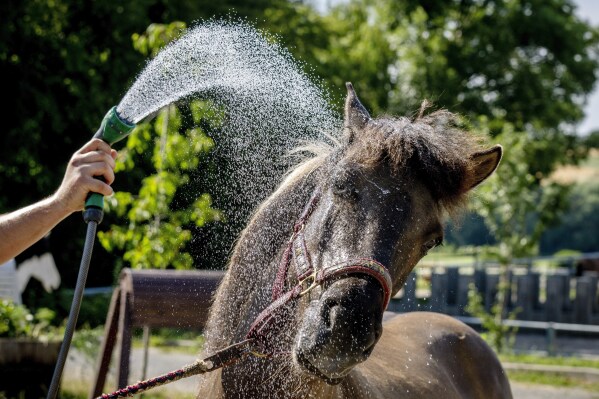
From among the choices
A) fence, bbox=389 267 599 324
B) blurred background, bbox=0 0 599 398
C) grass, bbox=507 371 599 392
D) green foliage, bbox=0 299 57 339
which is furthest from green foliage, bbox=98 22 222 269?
fence, bbox=389 267 599 324

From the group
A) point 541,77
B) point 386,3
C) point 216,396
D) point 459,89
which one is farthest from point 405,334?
point 541,77

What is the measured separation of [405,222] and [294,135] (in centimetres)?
140

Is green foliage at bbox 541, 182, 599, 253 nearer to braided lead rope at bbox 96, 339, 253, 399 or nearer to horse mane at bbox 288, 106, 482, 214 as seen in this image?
horse mane at bbox 288, 106, 482, 214

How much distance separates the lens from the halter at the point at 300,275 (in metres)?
2.39

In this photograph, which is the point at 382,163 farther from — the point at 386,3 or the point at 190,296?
the point at 386,3

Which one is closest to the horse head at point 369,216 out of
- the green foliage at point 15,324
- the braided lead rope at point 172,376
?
the braided lead rope at point 172,376

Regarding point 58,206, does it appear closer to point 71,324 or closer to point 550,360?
point 71,324

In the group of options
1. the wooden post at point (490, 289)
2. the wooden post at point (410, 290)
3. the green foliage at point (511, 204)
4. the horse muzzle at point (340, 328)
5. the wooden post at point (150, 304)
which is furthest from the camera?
the wooden post at point (490, 289)

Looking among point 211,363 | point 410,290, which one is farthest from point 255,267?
point 410,290

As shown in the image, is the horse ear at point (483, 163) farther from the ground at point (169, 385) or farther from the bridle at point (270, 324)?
the ground at point (169, 385)

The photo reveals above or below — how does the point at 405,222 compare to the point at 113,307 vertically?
above

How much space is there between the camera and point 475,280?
51.9 feet

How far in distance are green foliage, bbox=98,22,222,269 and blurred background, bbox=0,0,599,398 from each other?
0.02m

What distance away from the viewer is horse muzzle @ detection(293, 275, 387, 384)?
7.38 feet
